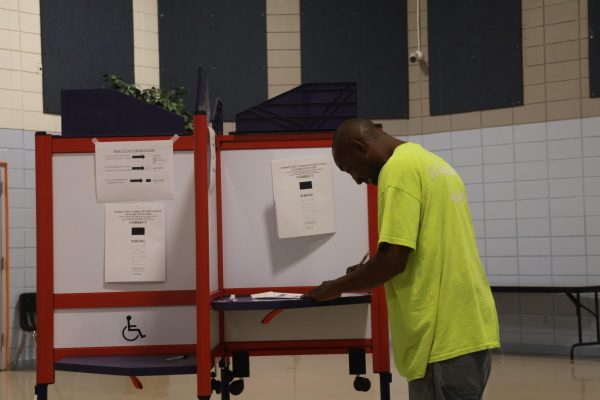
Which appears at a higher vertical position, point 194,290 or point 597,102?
point 597,102

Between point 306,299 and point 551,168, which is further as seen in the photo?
point 551,168

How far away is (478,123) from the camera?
8.42 meters

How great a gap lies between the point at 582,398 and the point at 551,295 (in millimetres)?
2412

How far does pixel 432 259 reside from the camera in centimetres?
210

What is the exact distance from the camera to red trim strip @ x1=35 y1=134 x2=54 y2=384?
9.96 ft

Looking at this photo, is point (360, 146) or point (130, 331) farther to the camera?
point (130, 331)

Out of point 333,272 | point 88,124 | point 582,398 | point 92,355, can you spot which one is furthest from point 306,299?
point 582,398

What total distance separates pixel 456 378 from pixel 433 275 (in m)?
0.28

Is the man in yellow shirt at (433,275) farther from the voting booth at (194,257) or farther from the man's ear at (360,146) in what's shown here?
the voting booth at (194,257)

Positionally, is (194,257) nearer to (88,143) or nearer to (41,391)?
(88,143)

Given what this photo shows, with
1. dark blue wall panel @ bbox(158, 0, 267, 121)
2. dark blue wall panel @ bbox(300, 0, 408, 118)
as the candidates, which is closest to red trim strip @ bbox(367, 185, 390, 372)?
dark blue wall panel @ bbox(158, 0, 267, 121)

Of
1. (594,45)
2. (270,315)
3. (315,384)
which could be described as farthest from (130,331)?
(594,45)

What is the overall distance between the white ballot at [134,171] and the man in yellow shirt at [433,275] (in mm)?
1185

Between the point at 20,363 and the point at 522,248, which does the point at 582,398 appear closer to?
the point at 522,248
